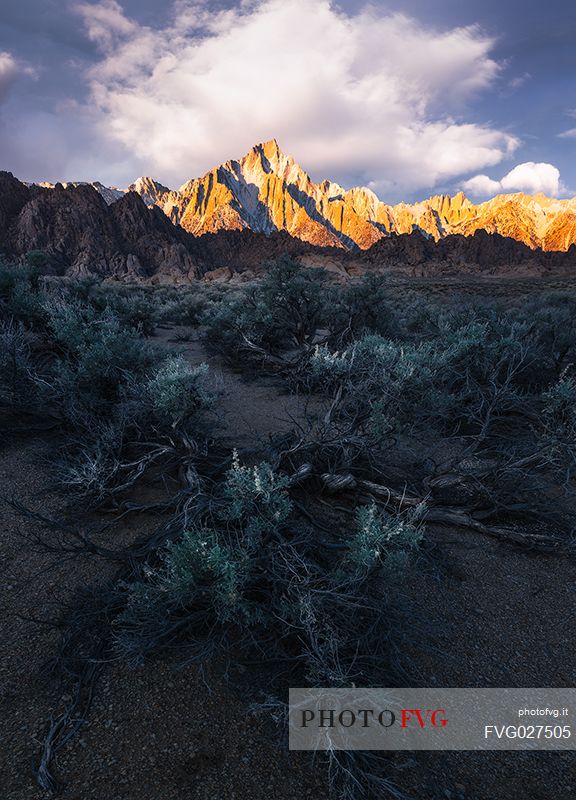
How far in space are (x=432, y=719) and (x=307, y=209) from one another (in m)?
162

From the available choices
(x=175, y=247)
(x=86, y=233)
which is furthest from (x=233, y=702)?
(x=86, y=233)

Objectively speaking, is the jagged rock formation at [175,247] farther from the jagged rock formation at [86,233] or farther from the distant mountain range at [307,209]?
the distant mountain range at [307,209]

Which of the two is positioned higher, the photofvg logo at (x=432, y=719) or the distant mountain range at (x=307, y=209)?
the distant mountain range at (x=307, y=209)

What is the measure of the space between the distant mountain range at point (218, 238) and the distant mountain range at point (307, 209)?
568 mm

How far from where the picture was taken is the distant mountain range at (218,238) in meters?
62.5

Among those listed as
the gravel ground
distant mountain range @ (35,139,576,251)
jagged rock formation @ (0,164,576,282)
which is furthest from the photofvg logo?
distant mountain range @ (35,139,576,251)

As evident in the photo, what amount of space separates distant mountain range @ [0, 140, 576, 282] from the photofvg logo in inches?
973

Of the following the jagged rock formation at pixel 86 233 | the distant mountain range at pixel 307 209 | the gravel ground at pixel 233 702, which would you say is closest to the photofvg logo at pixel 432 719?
the gravel ground at pixel 233 702

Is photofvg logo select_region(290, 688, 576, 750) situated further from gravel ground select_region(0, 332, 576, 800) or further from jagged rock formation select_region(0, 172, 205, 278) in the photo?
jagged rock formation select_region(0, 172, 205, 278)

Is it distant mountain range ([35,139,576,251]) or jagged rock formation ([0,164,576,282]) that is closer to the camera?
jagged rock formation ([0,164,576,282])

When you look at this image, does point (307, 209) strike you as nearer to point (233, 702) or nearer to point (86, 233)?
point (86, 233)

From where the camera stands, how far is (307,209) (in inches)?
5763

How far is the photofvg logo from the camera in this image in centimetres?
220

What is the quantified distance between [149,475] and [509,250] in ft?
261
